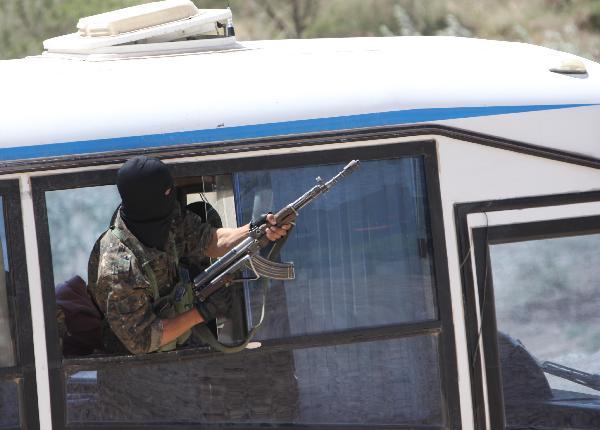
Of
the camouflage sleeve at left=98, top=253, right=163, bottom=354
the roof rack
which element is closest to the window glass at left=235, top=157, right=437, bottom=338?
the camouflage sleeve at left=98, top=253, right=163, bottom=354

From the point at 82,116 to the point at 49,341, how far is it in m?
0.75

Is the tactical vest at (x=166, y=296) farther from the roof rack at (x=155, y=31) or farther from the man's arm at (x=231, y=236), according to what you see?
the roof rack at (x=155, y=31)

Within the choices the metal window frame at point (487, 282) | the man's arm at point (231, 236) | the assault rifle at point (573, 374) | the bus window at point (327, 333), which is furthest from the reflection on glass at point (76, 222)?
the assault rifle at point (573, 374)

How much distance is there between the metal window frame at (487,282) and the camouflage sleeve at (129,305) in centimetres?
103

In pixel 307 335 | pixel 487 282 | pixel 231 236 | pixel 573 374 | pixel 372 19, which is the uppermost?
pixel 372 19

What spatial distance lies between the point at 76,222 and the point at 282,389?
0.89 m

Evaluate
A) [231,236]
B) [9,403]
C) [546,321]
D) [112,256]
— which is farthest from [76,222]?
[546,321]

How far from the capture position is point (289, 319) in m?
3.99

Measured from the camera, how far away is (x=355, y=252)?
3990 mm

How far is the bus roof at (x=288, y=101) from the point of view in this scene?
397 cm

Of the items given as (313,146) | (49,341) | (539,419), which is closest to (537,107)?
(313,146)

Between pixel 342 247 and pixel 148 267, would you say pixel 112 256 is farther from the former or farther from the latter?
pixel 342 247

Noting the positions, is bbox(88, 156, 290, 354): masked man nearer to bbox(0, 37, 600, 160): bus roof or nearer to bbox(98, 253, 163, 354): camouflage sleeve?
bbox(98, 253, 163, 354): camouflage sleeve

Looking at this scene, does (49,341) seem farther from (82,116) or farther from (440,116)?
(440,116)
